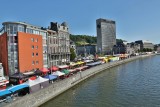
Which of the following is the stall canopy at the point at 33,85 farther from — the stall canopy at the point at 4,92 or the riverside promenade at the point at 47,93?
the stall canopy at the point at 4,92

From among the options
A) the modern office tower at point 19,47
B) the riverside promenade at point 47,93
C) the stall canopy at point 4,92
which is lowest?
the riverside promenade at point 47,93

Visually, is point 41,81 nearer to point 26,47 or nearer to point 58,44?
point 26,47

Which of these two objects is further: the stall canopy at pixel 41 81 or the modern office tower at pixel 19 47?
the modern office tower at pixel 19 47

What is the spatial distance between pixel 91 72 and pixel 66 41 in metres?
22.2

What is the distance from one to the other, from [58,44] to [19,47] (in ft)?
78.6

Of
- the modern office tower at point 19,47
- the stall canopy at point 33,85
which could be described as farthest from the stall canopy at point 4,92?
the modern office tower at point 19,47

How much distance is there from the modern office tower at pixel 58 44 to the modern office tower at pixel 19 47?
30.5 feet

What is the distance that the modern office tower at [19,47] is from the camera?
55284mm

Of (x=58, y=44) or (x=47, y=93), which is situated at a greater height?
(x=58, y=44)

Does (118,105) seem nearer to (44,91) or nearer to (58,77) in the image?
(44,91)

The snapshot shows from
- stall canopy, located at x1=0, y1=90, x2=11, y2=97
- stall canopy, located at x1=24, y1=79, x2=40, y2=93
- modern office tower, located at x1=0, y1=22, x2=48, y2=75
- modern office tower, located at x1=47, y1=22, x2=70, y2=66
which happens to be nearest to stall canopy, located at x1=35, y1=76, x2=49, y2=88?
stall canopy, located at x1=24, y1=79, x2=40, y2=93

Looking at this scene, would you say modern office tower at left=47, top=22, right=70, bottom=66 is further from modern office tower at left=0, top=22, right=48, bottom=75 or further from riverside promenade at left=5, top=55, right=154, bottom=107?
riverside promenade at left=5, top=55, right=154, bottom=107

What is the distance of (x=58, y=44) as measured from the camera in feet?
258

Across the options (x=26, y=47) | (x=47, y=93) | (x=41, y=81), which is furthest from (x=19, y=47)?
(x=47, y=93)
